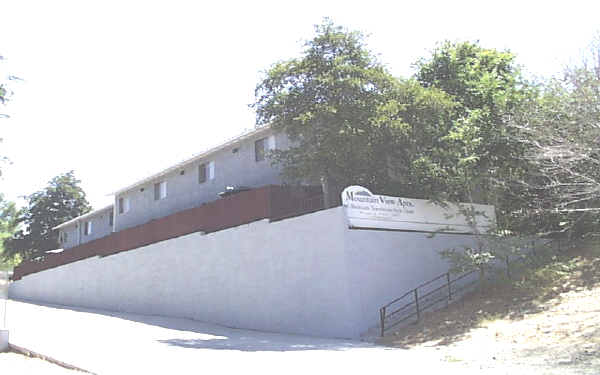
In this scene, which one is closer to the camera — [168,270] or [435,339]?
[435,339]

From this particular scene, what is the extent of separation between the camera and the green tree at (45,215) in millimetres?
48406

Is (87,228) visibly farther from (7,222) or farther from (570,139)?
(570,139)

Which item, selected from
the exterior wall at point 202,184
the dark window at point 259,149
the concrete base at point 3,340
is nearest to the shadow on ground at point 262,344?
the concrete base at point 3,340

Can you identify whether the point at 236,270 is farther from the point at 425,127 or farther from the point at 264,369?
the point at 264,369

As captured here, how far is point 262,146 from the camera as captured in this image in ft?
78.1

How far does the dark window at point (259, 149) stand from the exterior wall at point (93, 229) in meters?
18.7

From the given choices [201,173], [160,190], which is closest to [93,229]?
[160,190]

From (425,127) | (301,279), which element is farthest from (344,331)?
(425,127)

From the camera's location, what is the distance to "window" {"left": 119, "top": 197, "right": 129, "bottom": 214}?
33531 millimetres

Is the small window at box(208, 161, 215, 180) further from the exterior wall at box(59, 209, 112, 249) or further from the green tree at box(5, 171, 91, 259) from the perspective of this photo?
the green tree at box(5, 171, 91, 259)

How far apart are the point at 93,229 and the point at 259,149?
72.1ft

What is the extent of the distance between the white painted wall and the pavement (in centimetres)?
70

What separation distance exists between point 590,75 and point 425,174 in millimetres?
5082

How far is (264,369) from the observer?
9.78 m
